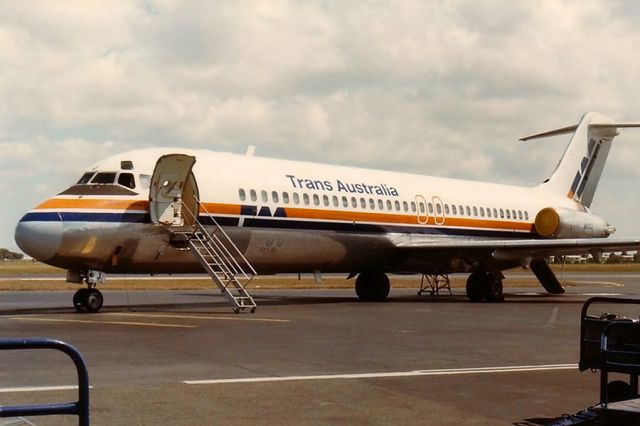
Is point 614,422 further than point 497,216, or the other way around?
point 497,216

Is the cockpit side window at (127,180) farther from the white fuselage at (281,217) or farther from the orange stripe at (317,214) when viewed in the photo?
the orange stripe at (317,214)

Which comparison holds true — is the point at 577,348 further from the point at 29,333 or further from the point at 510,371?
the point at 29,333

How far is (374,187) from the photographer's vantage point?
26.6 m

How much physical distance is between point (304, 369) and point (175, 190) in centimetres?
1148

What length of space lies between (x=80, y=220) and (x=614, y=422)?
14.9 meters

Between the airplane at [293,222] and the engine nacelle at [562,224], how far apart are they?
2.0 inches

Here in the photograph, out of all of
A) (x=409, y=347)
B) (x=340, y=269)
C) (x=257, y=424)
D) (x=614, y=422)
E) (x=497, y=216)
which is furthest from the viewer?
(x=497, y=216)

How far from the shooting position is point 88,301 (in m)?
19.5

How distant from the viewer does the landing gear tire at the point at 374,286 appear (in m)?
27.9

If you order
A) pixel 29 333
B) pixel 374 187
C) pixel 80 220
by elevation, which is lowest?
pixel 29 333

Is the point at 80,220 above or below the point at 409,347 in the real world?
above

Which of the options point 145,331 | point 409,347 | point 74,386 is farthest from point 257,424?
point 145,331

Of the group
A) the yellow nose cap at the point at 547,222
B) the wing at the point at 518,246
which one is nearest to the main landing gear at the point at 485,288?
the wing at the point at 518,246

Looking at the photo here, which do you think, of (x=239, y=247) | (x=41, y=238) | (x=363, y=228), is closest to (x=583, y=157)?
(x=363, y=228)
